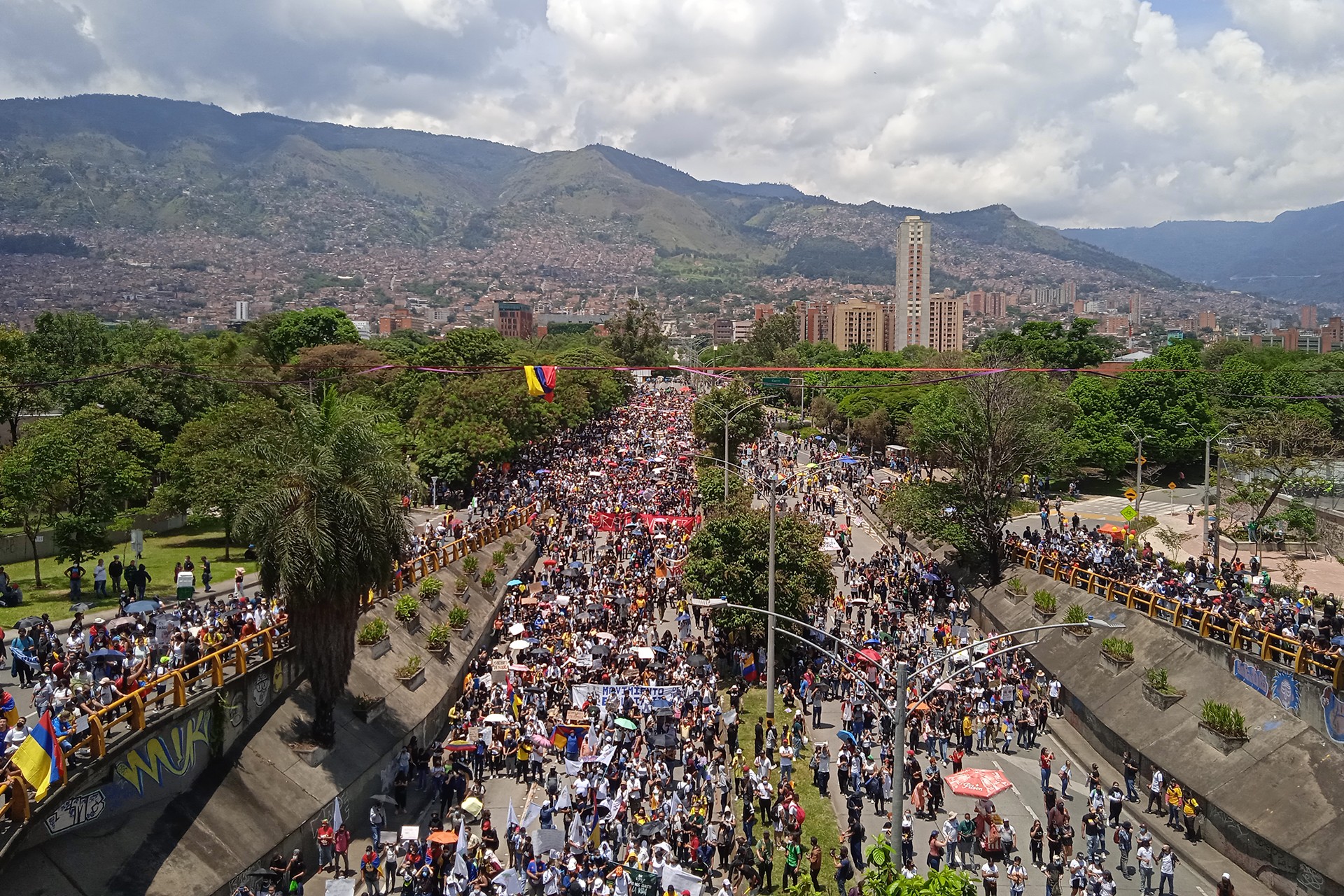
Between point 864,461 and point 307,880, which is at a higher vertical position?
point 307,880

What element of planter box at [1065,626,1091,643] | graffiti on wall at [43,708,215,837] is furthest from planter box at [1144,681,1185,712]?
graffiti on wall at [43,708,215,837]

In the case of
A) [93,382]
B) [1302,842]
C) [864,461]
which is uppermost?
[93,382]

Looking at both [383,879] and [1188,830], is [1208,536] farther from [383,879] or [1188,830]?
[383,879]

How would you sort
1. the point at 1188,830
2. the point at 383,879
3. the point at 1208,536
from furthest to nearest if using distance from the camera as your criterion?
1. the point at 1208,536
2. the point at 1188,830
3. the point at 383,879

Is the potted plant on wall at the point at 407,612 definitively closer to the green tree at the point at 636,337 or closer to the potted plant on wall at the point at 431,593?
the potted plant on wall at the point at 431,593

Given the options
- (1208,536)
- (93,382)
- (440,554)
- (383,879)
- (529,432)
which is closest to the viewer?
(383,879)

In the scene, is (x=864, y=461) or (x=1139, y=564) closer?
(x=1139, y=564)

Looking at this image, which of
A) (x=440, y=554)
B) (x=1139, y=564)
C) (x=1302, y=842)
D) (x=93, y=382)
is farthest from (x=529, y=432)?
(x=1302, y=842)
